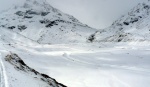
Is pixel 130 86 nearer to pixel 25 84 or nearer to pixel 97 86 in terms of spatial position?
pixel 97 86

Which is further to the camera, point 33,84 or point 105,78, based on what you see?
point 105,78

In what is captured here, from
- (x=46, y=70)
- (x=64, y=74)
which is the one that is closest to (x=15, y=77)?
(x=64, y=74)

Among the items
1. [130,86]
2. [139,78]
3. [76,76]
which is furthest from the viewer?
[76,76]

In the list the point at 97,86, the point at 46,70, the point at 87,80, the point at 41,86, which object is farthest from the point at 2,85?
the point at 46,70

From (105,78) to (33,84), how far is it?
29.2ft

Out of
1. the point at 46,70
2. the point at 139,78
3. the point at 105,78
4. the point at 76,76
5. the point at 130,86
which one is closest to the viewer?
the point at 130,86

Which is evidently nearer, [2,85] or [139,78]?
[2,85]

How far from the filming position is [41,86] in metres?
15.2

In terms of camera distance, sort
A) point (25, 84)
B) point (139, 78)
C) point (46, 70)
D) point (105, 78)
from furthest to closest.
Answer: point (46, 70)
point (105, 78)
point (139, 78)
point (25, 84)

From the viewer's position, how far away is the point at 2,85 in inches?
534

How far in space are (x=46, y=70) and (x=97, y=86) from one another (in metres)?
8.37

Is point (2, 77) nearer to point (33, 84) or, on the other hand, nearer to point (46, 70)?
point (33, 84)

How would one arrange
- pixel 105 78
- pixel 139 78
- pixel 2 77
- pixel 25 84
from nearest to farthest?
1. pixel 25 84
2. pixel 2 77
3. pixel 139 78
4. pixel 105 78

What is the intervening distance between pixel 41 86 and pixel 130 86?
6825 mm
